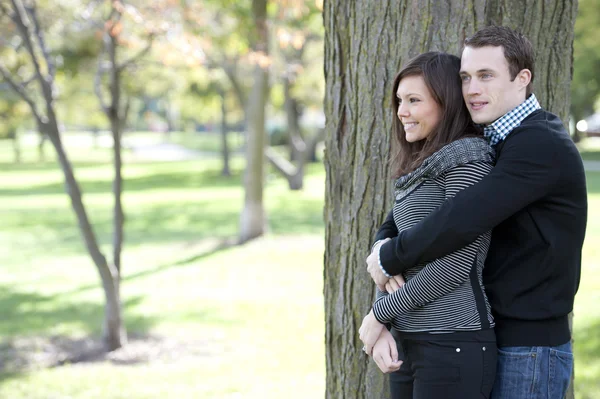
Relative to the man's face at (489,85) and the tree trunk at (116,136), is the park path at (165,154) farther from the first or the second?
the man's face at (489,85)

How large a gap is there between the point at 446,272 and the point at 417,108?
1.66 ft

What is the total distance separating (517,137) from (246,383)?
4513 millimetres

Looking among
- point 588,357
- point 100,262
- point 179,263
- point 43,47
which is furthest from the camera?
point 179,263

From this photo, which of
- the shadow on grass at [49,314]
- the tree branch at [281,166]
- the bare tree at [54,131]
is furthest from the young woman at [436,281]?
the tree branch at [281,166]

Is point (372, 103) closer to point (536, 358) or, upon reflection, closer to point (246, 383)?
point (536, 358)

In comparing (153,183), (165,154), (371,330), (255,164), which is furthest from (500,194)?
(165,154)

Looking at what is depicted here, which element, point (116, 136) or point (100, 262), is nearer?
point (100, 262)

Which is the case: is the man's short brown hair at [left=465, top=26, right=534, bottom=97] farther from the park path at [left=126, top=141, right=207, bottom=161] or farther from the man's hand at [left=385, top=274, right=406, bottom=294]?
the park path at [left=126, top=141, right=207, bottom=161]

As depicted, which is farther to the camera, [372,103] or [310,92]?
[310,92]

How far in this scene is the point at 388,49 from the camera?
9.73ft

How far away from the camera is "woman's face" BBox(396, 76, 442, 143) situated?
2285 mm

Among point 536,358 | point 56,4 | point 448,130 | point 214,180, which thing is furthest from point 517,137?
point 214,180

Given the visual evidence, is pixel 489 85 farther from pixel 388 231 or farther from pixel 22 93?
pixel 22 93

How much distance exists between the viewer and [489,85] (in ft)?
7.18
